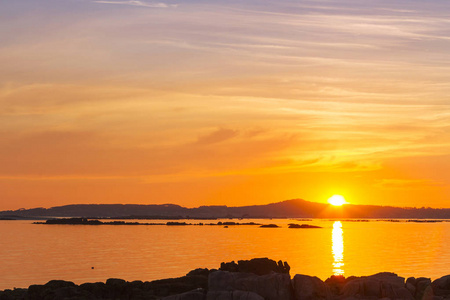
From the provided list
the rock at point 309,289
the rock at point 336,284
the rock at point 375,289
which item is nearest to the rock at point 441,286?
the rock at point 375,289

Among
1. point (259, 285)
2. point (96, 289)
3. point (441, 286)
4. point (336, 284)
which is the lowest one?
point (96, 289)

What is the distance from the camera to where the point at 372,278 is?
124 feet

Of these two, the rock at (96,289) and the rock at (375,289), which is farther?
the rock at (96,289)

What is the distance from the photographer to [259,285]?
1409 inches

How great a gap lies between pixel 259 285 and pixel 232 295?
10.9 feet

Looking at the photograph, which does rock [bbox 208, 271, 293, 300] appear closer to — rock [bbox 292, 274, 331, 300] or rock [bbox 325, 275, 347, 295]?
rock [bbox 292, 274, 331, 300]

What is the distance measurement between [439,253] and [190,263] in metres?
37.3

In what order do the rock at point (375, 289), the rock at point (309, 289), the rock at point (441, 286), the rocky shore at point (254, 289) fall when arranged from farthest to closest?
the rock at point (441, 286) < the rock at point (375, 289) < the rock at point (309, 289) < the rocky shore at point (254, 289)

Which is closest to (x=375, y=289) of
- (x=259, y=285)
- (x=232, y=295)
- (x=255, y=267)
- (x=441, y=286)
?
(x=259, y=285)

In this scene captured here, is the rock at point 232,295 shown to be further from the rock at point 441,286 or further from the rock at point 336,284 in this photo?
the rock at point 441,286

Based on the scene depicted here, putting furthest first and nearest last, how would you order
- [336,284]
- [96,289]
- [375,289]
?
[336,284] < [96,289] < [375,289]

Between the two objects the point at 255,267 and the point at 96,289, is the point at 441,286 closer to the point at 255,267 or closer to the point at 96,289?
the point at 255,267

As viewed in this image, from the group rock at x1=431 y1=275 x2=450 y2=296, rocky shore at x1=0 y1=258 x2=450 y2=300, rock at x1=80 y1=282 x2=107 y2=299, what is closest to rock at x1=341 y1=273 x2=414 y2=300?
rocky shore at x1=0 y1=258 x2=450 y2=300

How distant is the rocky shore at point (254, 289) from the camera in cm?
3556
